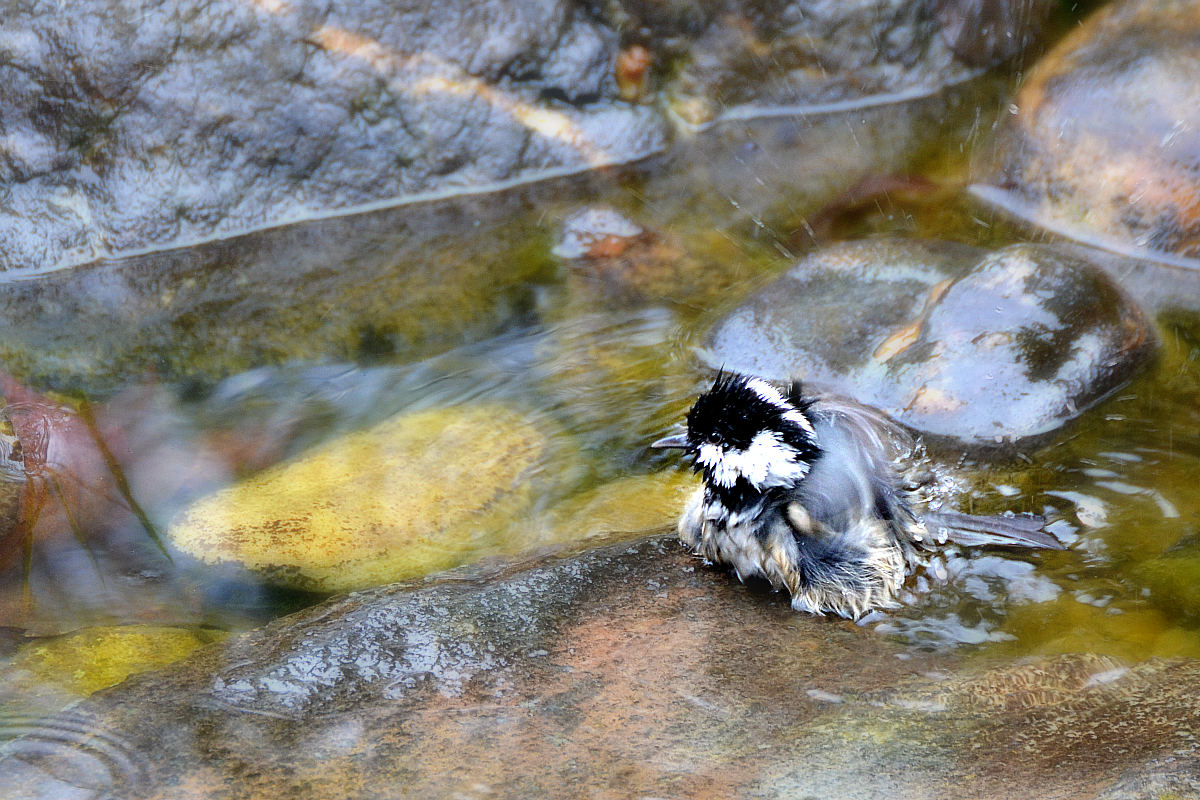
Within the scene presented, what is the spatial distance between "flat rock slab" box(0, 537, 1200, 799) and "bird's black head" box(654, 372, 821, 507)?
461 millimetres

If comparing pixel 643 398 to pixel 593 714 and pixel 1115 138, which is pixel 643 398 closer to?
pixel 593 714

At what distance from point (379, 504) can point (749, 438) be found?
155 centimetres

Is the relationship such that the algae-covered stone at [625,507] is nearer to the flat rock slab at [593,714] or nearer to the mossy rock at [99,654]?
the flat rock slab at [593,714]

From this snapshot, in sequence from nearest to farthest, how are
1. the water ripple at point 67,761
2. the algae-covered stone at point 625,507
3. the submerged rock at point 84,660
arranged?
the water ripple at point 67,761 < the submerged rock at point 84,660 < the algae-covered stone at point 625,507

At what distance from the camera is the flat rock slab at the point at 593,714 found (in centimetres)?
237

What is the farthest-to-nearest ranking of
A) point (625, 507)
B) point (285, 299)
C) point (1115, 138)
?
point (285, 299)
point (1115, 138)
point (625, 507)

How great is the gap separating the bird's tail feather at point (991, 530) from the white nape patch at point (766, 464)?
0.63 metres

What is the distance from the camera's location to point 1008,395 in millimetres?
4105

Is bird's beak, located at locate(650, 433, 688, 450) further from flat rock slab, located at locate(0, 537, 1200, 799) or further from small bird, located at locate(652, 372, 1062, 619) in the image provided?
flat rock slab, located at locate(0, 537, 1200, 799)

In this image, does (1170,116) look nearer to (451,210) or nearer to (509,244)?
(509,244)

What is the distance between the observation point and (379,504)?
159 inches

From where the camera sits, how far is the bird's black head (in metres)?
3.41

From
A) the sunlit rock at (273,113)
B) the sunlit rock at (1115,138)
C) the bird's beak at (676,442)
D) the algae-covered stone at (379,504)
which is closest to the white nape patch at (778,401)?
the bird's beak at (676,442)

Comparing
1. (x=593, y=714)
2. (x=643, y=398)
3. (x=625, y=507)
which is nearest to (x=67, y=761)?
(x=593, y=714)
